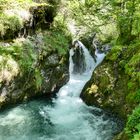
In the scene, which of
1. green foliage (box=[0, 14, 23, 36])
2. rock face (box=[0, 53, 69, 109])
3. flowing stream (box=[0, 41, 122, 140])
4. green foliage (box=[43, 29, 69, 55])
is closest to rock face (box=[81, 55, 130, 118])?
flowing stream (box=[0, 41, 122, 140])

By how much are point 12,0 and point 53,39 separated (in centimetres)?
259

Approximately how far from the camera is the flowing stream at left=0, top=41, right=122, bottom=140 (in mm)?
8656

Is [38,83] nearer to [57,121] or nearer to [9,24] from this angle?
[57,121]

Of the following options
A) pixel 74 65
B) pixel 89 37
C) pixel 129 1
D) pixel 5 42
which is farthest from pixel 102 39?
pixel 5 42

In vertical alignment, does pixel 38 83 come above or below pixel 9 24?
below

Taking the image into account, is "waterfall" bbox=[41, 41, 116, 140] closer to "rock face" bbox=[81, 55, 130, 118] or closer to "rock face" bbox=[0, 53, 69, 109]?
"rock face" bbox=[81, 55, 130, 118]

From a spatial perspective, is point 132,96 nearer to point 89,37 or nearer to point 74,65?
point 74,65

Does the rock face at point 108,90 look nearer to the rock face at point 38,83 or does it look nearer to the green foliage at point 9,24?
the rock face at point 38,83

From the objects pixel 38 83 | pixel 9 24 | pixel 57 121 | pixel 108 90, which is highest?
pixel 9 24

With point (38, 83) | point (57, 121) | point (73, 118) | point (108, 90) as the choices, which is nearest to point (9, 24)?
point (38, 83)

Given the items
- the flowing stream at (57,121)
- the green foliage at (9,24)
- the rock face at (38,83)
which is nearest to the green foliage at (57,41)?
the rock face at (38,83)

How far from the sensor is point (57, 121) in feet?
32.0

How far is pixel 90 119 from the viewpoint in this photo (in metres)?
9.94

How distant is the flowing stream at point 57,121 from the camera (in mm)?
8656
